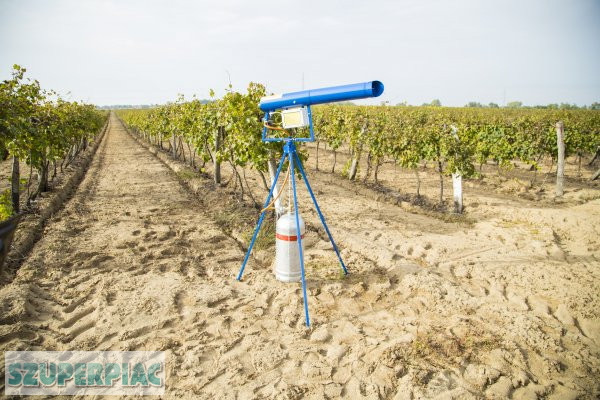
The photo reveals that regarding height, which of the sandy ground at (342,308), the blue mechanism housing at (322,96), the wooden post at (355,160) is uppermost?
the blue mechanism housing at (322,96)

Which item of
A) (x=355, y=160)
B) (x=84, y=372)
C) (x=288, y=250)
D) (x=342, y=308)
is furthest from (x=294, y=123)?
(x=355, y=160)

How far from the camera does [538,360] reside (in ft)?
10.6

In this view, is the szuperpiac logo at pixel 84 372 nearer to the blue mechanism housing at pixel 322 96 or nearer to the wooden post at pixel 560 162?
the blue mechanism housing at pixel 322 96

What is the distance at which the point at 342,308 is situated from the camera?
4129mm

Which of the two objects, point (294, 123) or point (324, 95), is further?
point (294, 123)

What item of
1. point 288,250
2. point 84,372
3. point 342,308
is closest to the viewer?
point 84,372

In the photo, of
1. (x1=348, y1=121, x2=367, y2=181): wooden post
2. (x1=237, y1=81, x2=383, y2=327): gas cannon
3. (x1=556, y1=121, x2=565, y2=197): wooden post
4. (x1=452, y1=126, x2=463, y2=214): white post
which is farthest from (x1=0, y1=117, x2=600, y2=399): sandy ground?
(x1=348, y1=121, x2=367, y2=181): wooden post

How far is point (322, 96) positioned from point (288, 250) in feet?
6.47

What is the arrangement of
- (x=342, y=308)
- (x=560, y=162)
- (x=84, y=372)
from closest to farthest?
(x=84, y=372) → (x=342, y=308) → (x=560, y=162)

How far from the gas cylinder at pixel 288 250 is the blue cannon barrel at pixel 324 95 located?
4.56 ft

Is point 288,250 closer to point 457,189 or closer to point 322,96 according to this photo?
point 322,96

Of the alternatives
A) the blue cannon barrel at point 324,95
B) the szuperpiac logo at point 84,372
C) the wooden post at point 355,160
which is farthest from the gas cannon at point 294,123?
the wooden post at point 355,160

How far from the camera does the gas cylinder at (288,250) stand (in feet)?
13.8

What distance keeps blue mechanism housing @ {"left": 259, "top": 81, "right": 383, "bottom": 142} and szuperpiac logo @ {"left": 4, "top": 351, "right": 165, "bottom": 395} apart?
9.31 ft
